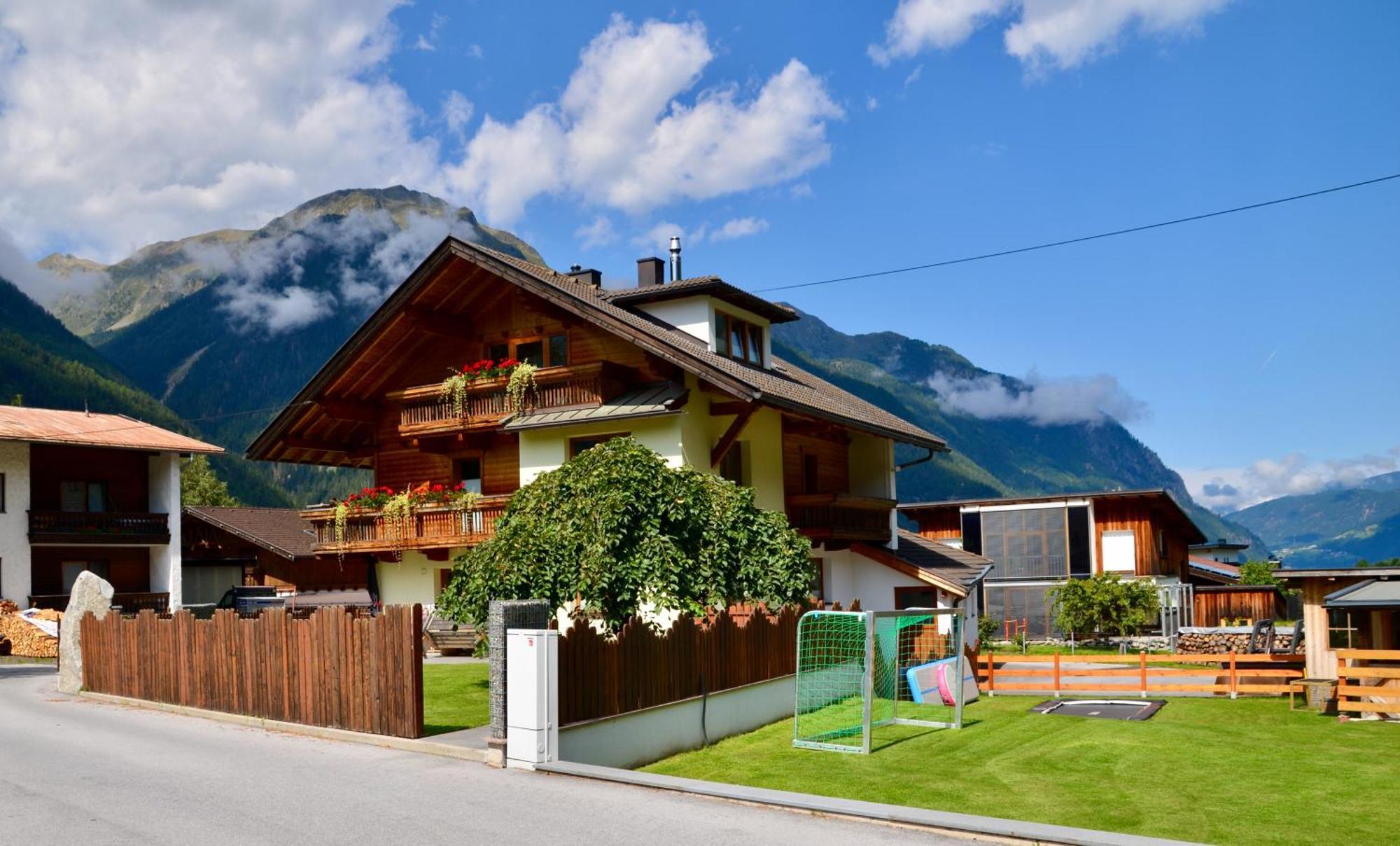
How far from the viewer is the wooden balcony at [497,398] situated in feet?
87.2

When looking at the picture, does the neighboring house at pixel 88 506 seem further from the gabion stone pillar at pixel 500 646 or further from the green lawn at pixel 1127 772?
the gabion stone pillar at pixel 500 646

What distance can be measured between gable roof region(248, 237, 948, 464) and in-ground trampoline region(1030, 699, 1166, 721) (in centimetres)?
833

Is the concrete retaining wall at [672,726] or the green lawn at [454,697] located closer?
the concrete retaining wall at [672,726]

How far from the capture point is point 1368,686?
62.0 ft

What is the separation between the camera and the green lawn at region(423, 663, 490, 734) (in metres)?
16.2

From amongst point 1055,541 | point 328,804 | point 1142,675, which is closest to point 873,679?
point 1142,675

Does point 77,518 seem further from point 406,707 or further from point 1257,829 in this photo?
point 1257,829

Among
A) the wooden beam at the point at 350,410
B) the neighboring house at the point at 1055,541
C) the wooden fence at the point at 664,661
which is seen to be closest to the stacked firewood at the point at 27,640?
the wooden beam at the point at 350,410

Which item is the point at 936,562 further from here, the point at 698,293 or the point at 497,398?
the point at 497,398

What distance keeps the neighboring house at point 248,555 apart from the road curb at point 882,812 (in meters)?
32.4

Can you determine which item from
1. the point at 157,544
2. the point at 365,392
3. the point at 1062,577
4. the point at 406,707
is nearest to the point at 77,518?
the point at 157,544

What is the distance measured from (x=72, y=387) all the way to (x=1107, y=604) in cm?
10334

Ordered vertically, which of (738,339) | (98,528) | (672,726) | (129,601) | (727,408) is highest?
(738,339)

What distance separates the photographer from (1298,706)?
21375 millimetres
